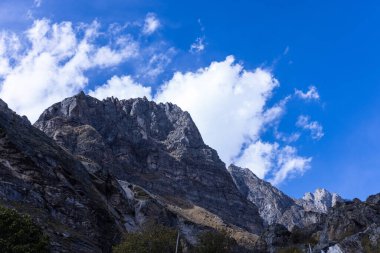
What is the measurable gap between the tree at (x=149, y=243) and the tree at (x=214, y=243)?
309 inches

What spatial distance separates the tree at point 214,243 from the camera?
7106 centimetres

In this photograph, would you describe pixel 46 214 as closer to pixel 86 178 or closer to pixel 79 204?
pixel 79 204

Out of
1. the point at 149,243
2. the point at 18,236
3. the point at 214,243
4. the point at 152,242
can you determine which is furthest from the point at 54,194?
the point at 18,236

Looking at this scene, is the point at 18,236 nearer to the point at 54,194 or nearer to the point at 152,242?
the point at 152,242

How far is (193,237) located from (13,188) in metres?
71.7

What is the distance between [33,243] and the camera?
4631 cm

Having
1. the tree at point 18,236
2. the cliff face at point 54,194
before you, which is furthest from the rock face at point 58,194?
the tree at point 18,236

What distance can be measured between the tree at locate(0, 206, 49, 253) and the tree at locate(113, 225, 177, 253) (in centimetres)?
1625

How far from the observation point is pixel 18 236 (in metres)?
45.8

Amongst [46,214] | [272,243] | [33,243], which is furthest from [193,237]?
[33,243]

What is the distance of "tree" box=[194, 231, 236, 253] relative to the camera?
233 feet

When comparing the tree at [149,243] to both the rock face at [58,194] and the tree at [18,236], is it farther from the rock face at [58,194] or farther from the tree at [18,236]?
the tree at [18,236]

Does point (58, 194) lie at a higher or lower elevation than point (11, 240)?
higher

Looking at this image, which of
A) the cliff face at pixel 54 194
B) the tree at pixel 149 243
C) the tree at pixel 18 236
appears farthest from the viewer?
the cliff face at pixel 54 194
